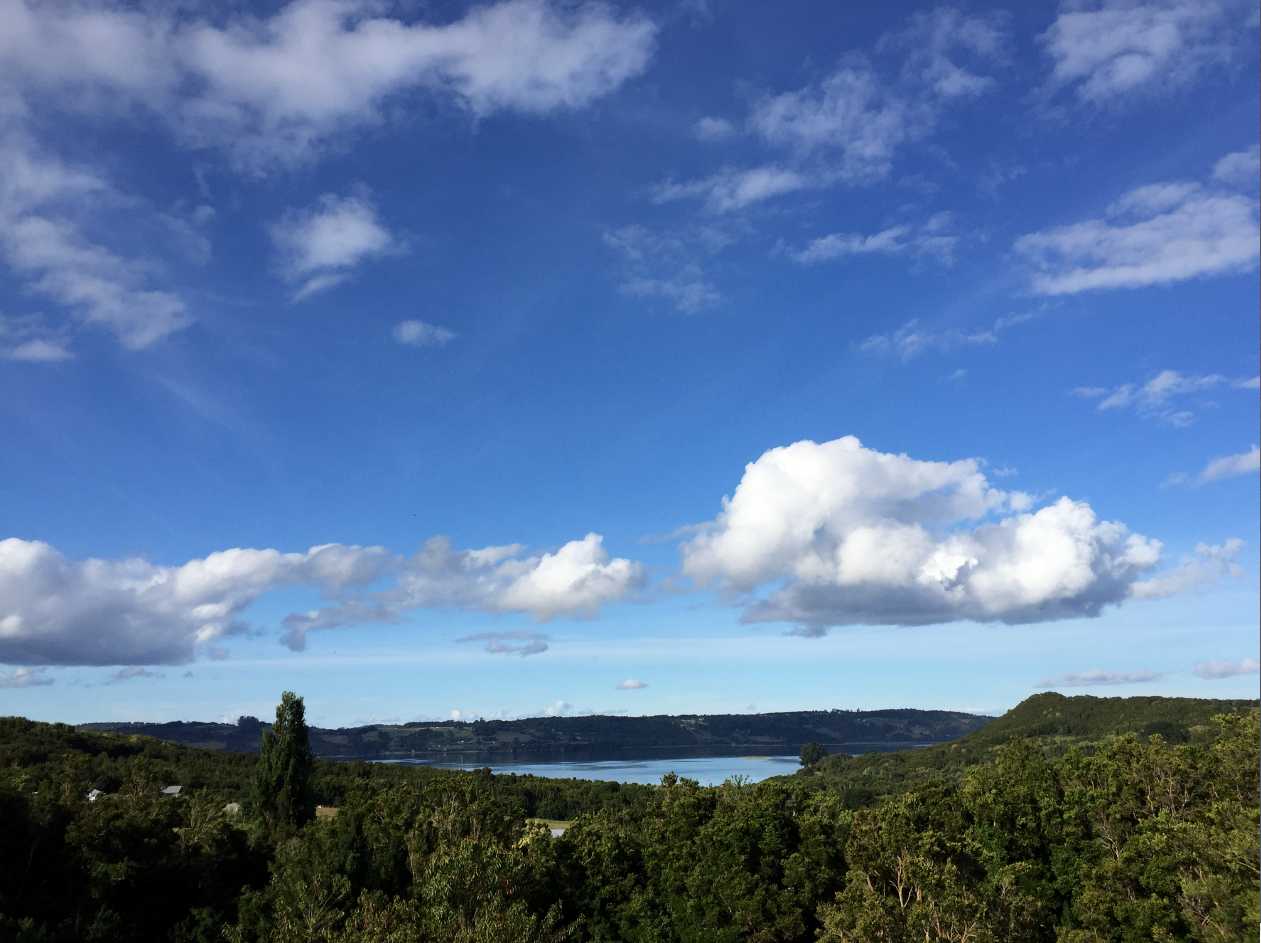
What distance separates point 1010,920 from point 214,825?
43.6 metres

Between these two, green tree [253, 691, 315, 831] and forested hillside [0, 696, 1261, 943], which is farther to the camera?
green tree [253, 691, 315, 831]

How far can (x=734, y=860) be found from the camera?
49.5 m

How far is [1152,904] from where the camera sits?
39875 millimetres

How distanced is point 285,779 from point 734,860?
45.0 meters

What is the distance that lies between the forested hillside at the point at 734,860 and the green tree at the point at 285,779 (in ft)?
51.4

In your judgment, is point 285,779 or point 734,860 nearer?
point 734,860

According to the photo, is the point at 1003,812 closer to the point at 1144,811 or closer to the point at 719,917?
the point at 1144,811

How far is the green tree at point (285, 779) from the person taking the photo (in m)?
75.4

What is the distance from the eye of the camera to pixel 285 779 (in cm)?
7575

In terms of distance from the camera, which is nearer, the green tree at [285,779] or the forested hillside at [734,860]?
the forested hillside at [734,860]

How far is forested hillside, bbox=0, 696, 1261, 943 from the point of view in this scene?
34.2 meters

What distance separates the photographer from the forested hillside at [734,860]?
34156mm

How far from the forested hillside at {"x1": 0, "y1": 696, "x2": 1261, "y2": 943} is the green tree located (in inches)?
616

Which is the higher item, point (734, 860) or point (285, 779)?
point (285, 779)
